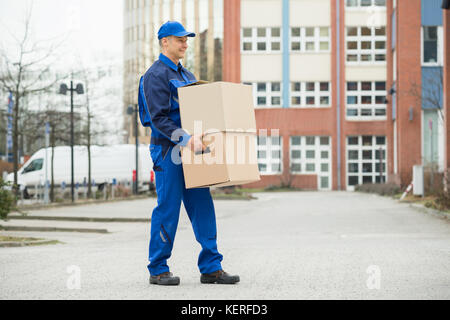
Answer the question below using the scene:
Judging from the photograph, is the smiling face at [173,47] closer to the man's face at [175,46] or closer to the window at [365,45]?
the man's face at [175,46]

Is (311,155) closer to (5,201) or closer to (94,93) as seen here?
(94,93)

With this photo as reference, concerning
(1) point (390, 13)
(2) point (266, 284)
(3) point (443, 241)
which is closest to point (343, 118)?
(1) point (390, 13)

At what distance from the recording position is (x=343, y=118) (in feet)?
175

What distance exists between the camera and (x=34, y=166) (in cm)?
3806

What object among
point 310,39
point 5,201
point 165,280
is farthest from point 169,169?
point 310,39

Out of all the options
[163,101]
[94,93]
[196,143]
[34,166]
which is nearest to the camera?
[196,143]

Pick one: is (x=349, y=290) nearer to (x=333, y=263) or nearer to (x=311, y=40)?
(x=333, y=263)

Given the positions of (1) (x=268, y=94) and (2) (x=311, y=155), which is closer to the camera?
(1) (x=268, y=94)

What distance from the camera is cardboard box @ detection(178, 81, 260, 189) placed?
5.91m

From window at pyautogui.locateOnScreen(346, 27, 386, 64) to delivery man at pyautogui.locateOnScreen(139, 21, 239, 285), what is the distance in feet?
159

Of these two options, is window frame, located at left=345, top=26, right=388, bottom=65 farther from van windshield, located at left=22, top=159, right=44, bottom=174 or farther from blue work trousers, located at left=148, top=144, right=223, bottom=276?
blue work trousers, located at left=148, top=144, right=223, bottom=276

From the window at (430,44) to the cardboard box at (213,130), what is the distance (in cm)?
2954

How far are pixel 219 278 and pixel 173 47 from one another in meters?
1.88
